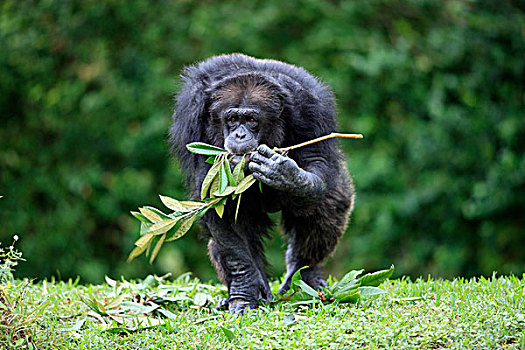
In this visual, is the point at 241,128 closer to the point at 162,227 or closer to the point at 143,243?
the point at 162,227

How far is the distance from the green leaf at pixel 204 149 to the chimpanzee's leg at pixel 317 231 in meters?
0.93

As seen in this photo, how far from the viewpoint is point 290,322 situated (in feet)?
14.6

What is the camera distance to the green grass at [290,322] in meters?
4.05

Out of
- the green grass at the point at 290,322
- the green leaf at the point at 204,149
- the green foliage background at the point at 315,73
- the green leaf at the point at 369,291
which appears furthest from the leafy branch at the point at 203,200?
the green foliage background at the point at 315,73

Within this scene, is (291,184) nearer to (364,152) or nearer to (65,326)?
(65,326)

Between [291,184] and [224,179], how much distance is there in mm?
467

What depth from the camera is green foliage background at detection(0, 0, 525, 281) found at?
9.61 m

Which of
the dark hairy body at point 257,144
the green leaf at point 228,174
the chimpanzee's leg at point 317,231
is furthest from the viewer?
the chimpanzee's leg at point 317,231

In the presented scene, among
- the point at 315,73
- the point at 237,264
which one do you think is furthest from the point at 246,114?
the point at 315,73

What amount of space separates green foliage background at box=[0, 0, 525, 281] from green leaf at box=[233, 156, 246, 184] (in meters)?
5.32

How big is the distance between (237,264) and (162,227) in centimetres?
80

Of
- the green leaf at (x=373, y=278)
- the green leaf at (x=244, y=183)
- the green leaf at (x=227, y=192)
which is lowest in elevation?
the green leaf at (x=373, y=278)

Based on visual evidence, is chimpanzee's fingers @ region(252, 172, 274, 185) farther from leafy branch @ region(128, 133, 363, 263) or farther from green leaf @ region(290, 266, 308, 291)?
green leaf @ region(290, 266, 308, 291)

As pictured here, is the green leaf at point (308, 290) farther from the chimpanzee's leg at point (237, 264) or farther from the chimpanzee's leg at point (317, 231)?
the chimpanzee's leg at point (317, 231)
